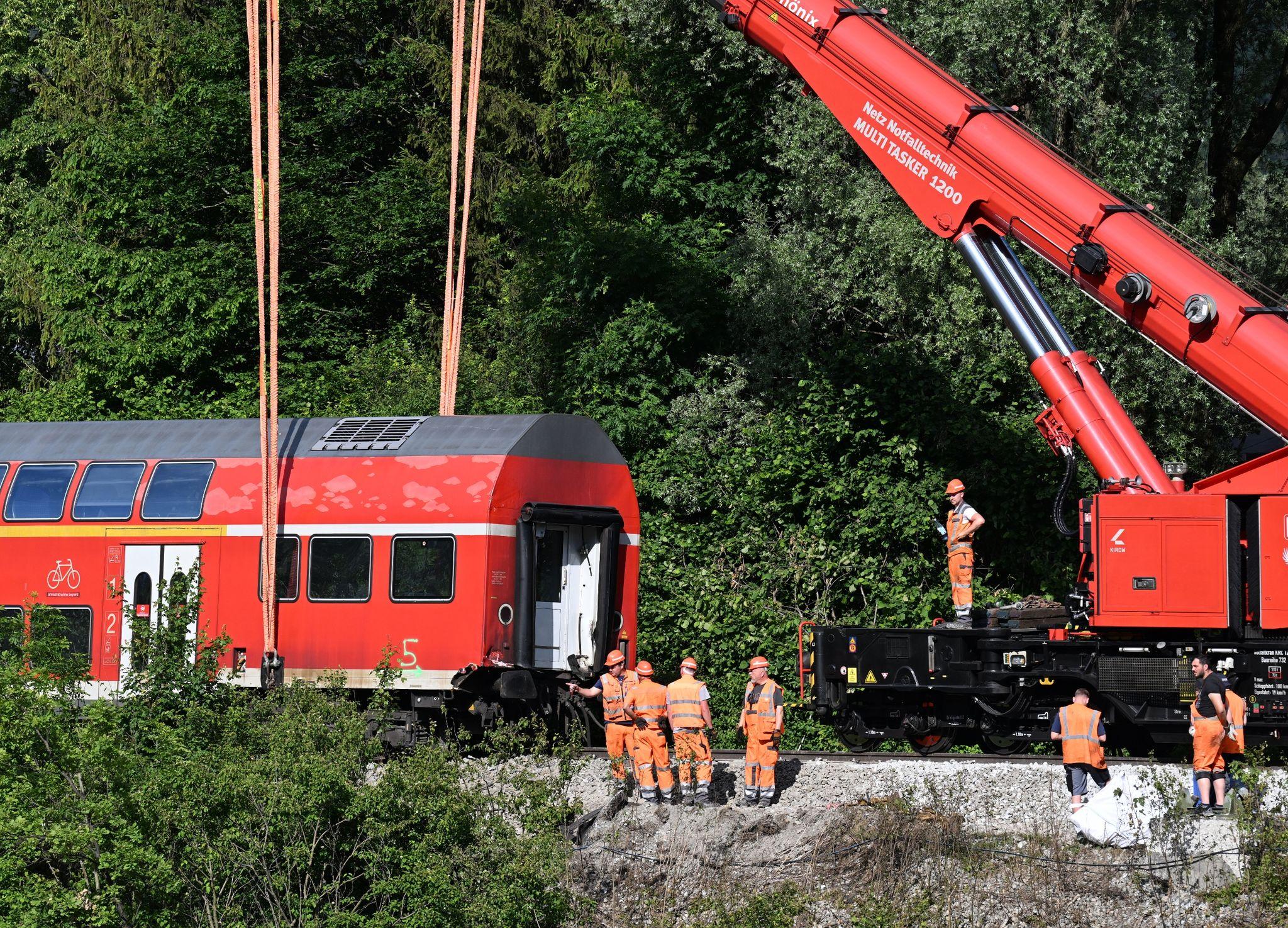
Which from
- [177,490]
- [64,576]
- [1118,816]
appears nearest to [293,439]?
[177,490]

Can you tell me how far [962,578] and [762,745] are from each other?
3285mm

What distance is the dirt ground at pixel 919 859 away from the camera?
1191 cm

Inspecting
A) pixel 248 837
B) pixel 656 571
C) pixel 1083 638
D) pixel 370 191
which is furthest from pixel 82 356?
pixel 1083 638

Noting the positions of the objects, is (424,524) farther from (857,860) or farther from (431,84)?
(431,84)

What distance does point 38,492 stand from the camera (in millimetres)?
17391

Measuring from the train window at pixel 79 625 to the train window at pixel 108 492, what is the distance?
3.36 feet

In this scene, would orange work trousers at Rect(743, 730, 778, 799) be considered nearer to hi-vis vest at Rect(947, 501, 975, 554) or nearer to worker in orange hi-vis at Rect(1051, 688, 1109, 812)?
worker in orange hi-vis at Rect(1051, 688, 1109, 812)

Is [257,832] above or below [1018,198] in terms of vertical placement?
below

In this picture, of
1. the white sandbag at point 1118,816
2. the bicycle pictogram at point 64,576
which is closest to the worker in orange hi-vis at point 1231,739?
the white sandbag at point 1118,816

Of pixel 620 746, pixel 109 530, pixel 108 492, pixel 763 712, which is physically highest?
pixel 108 492

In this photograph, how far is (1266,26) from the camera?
2386cm

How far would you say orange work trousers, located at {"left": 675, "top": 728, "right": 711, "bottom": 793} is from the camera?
1396cm

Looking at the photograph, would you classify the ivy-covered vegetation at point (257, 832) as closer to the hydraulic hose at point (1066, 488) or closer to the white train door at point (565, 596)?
the white train door at point (565, 596)

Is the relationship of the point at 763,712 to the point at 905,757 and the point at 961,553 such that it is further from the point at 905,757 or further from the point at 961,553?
the point at 961,553
